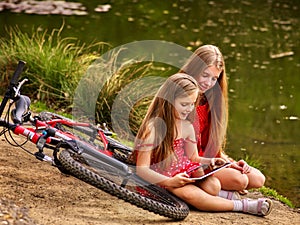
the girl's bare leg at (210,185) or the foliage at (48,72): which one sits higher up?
the girl's bare leg at (210,185)

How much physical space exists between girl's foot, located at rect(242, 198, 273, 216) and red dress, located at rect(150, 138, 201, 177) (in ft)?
1.27

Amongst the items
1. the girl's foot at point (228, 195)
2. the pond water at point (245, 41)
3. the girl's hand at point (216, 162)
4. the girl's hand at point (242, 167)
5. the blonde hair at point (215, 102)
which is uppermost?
the blonde hair at point (215, 102)

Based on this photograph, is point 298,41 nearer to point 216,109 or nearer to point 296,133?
point 296,133

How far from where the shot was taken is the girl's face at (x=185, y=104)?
4.05 metres

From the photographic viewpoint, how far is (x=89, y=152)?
3.80m

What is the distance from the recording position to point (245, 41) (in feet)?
35.3

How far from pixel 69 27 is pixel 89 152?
Answer: 7.11m

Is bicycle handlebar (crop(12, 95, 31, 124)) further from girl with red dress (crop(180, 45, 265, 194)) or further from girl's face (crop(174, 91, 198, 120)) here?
girl with red dress (crop(180, 45, 265, 194))

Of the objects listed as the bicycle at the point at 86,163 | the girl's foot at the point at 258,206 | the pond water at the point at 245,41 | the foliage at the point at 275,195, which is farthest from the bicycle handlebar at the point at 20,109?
the pond water at the point at 245,41

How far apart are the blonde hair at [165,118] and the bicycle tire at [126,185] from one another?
0.66ft

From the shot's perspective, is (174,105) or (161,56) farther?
(161,56)

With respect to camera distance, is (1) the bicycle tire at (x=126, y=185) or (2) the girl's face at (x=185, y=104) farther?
(2) the girl's face at (x=185, y=104)

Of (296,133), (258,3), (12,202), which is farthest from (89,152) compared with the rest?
(258,3)

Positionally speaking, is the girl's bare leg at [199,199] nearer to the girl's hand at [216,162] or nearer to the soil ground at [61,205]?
the soil ground at [61,205]
